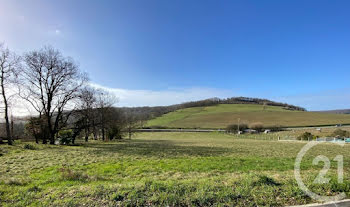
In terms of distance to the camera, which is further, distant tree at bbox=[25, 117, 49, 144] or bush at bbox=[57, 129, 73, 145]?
distant tree at bbox=[25, 117, 49, 144]

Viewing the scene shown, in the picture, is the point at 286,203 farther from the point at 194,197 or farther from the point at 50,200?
the point at 50,200

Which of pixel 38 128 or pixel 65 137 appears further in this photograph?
A: pixel 38 128

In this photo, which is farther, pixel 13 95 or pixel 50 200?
pixel 13 95

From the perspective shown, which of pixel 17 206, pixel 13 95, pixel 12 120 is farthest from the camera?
pixel 12 120

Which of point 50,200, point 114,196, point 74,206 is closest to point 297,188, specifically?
point 114,196

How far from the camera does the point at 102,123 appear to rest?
25.4 m

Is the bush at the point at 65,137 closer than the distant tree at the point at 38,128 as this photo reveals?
Yes

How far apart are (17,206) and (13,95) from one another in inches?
836

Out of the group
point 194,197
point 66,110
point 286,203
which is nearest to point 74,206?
point 194,197

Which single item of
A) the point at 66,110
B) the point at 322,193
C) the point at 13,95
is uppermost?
the point at 13,95

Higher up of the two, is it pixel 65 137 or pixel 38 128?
pixel 38 128

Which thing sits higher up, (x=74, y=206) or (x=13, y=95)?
(x=13, y=95)

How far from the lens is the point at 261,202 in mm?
3316

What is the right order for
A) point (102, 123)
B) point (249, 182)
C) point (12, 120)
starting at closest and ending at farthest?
point (249, 182)
point (12, 120)
point (102, 123)
